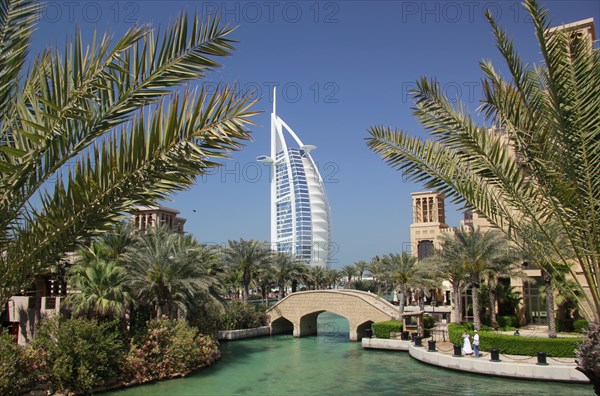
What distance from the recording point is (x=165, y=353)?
21.6m

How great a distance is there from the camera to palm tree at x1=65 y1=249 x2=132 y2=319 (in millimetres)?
20750

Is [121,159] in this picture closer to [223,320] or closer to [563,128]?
[563,128]

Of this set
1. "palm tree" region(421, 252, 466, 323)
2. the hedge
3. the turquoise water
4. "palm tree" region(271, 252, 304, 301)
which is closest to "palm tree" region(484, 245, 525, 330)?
"palm tree" region(421, 252, 466, 323)

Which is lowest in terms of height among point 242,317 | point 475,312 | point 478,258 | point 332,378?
point 332,378

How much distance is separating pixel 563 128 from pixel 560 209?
106 cm

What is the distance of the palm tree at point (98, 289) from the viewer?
20.8 meters

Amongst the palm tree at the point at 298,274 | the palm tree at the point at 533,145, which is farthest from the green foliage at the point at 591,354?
the palm tree at the point at 298,274

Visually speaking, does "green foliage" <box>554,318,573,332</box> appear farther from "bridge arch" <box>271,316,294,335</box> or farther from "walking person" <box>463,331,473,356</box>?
"bridge arch" <box>271,316,294,335</box>

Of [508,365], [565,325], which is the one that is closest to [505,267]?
[565,325]

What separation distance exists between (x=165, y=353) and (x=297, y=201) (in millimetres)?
90746

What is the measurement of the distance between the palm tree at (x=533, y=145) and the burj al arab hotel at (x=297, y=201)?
103357mm

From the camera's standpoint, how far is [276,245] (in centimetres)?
11462

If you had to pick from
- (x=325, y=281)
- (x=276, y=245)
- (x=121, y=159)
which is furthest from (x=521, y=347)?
(x=276, y=245)

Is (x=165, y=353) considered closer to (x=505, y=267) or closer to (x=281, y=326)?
(x=505, y=267)
